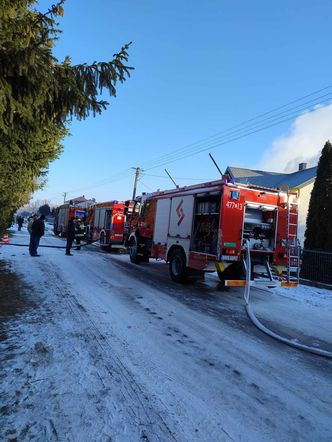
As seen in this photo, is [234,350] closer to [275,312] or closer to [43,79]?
[275,312]

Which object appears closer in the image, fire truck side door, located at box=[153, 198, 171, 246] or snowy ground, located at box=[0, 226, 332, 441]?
snowy ground, located at box=[0, 226, 332, 441]

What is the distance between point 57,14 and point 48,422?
5.26m

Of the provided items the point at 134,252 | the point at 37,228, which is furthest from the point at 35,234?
the point at 134,252

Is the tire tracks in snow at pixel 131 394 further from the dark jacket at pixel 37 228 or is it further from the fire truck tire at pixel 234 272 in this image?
the dark jacket at pixel 37 228

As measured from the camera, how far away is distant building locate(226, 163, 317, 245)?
26694 millimetres

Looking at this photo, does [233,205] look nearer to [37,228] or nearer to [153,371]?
[153,371]

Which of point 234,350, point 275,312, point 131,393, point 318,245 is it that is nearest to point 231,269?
point 275,312

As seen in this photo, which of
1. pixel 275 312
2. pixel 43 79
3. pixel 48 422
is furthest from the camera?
pixel 275 312

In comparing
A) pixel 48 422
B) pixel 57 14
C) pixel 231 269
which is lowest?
pixel 48 422

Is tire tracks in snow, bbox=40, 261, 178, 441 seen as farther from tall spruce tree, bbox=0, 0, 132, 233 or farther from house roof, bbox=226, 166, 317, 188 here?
house roof, bbox=226, 166, 317, 188

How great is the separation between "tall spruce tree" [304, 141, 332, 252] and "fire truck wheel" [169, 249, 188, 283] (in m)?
6.51

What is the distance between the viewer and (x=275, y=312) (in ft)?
26.1

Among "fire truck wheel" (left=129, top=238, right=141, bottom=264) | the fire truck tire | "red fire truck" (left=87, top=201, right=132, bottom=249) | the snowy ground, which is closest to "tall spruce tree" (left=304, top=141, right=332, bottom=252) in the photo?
the fire truck tire

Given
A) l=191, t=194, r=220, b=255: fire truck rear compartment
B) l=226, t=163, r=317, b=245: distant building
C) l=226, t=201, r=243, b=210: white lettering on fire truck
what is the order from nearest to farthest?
l=226, t=201, r=243, b=210: white lettering on fire truck → l=191, t=194, r=220, b=255: fire truck rear compartment → l=226, t=163, r=317, b=245: distant building
